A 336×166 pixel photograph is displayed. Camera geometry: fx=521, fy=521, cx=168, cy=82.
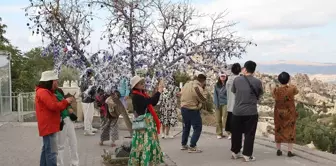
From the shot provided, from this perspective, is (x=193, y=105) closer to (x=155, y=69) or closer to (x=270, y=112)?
(x=155, y=69)

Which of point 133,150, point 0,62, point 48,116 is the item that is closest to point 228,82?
point 133,150

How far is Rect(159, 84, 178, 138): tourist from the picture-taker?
12828 millimetres

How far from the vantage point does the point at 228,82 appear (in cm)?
1112

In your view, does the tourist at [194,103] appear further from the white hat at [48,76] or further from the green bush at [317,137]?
the green bush at [317,137]

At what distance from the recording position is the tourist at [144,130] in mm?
7719

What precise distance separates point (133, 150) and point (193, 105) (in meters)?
2.49

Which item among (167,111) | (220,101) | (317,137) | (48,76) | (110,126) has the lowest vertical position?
(317,137)

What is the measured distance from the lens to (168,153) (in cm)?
1038

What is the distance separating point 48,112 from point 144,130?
145cm

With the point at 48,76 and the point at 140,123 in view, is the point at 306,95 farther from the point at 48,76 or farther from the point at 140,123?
the point at 48,76

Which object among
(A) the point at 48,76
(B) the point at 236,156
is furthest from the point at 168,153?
(A) the point at 48,76

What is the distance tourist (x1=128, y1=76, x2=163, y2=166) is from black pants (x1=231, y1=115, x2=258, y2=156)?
1879 millimetres

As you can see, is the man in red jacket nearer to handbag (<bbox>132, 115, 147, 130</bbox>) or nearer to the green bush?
handbag (<bbox>132, 115, 147, 130</bbox>)

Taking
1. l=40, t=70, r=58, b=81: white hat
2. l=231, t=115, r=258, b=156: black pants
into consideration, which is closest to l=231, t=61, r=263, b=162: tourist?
l=231, t=115, r=258, b=156: black pants
